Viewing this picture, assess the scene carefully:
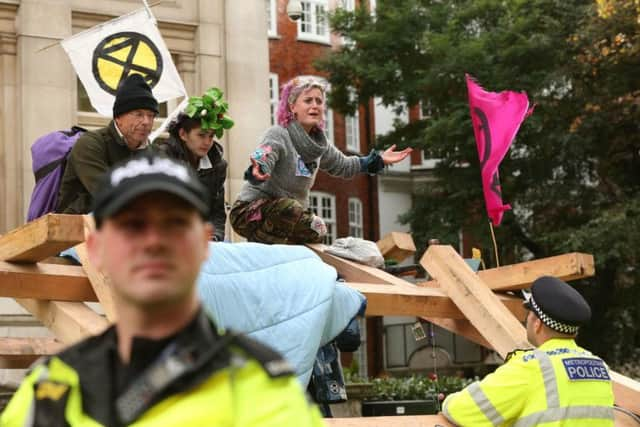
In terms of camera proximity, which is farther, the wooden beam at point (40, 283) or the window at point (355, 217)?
the window at point (355, 217)

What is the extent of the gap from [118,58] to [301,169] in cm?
241

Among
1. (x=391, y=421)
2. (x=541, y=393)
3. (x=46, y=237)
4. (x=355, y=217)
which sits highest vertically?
(x=355, y=217)

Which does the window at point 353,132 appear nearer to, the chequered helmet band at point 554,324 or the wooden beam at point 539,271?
the wooden beam at point 539,271

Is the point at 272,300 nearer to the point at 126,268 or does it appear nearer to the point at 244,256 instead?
the point at 244,256

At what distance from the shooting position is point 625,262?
27.2 meters

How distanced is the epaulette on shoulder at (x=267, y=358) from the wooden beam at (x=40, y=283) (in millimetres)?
4139

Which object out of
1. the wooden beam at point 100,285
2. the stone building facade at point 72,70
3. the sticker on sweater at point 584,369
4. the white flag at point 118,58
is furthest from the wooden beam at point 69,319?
the stone building facade at point 72,70

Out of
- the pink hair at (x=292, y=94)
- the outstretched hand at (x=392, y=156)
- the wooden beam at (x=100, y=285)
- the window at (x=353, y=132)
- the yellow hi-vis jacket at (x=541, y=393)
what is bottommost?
the yellow hi-vis jacket at (x=541, y=393)

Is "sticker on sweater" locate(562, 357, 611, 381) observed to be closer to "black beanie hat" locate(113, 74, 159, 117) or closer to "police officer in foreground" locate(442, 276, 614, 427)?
"police officer in foreground" locate(442, 276, 614, 427)

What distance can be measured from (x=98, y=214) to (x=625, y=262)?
2532cm

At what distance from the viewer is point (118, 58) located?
1010 cm

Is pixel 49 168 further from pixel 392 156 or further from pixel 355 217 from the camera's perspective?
pixel 355 217

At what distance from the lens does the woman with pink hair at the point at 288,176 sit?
323 inches

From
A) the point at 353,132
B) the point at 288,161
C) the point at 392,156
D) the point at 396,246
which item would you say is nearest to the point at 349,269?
the point at 288,161
